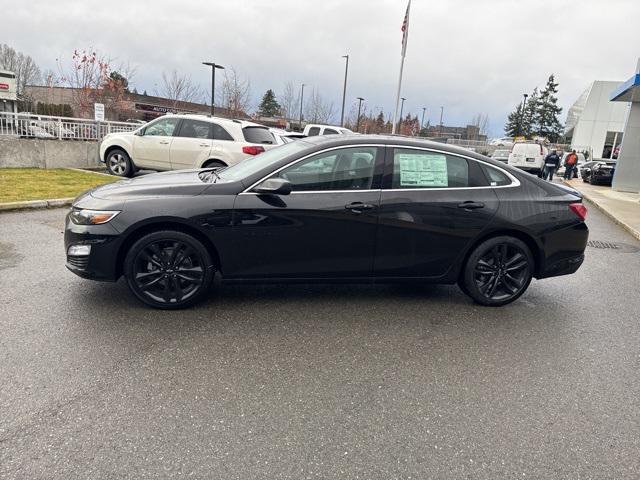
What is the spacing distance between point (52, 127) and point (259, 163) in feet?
39.7

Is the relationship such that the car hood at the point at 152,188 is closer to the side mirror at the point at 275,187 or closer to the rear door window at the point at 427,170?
the side mirror at the point at 275,187

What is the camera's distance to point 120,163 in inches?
498

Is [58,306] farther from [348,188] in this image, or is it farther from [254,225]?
[348,188]

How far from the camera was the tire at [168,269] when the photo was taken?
13.7ft

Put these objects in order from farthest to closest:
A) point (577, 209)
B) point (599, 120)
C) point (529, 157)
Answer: point (599, 120) < point (529, 157) < point (577, 209)

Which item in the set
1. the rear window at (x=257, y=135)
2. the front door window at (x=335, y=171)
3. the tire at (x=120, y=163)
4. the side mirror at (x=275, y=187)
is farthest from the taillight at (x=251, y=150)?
the side mirror at (x=275, y=187)

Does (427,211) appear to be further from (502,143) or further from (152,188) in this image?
(502,143)

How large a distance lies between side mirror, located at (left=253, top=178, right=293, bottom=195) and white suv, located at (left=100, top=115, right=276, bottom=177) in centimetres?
732

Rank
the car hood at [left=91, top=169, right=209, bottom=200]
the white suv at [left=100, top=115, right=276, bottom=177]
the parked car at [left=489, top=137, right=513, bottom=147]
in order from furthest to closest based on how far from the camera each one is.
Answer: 1. the parked car at [left=489, top=137, right=513, bottom=147]
2. the white suv at [left=100, top=115, right=276, bottom=177]
3. the car hood at [left=91, top=169, right=209, bottom=200]

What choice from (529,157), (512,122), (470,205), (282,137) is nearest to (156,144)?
(282,137)

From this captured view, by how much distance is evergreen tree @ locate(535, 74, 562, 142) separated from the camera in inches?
3253

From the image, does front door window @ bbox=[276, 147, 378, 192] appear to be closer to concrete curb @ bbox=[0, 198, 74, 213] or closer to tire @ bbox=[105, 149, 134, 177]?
concrete curb @ bbox=[0, 198, 74, 213]

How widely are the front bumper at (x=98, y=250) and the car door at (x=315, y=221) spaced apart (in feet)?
3.22

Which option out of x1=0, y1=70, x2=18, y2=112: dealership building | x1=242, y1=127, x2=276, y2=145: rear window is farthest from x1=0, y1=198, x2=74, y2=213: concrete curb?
x1=0, y1=70, x2=18, y2=112: dealership building
